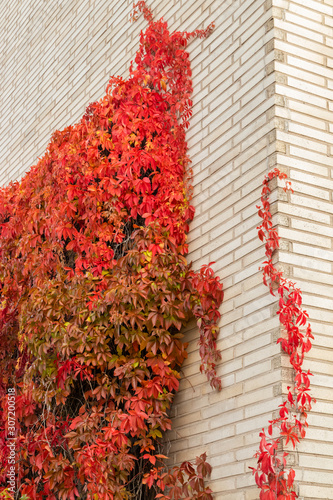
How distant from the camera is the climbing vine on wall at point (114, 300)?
4.05 meters

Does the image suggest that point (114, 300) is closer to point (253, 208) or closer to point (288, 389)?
point (253, 208)

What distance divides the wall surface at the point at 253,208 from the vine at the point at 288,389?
6cm

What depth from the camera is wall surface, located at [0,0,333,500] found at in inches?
141

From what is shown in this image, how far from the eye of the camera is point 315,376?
139 inches

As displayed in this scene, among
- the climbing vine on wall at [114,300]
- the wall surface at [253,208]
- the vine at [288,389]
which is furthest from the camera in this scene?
the climbing vine on wall at [114,300]

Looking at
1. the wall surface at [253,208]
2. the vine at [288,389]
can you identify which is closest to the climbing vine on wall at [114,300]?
the wall surface at [253,208]

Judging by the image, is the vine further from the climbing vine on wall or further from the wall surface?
the climbing vine on wall

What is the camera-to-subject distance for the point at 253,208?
12.9 feet

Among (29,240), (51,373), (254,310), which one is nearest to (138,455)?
(51,373)

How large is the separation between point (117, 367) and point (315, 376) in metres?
1.21

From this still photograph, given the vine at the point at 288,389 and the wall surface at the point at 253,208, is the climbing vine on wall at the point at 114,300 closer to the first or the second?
the wall surface at the point at 253,208

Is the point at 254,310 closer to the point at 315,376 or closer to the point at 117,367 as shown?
the point at 315,376

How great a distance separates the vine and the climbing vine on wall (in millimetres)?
524

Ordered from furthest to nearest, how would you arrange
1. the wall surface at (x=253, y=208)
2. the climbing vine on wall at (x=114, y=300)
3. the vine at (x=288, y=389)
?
the climbing vine on wall at (x=114, y=300), the wall surface at (x=253, y=208), the vine at (x=288, y=389)
